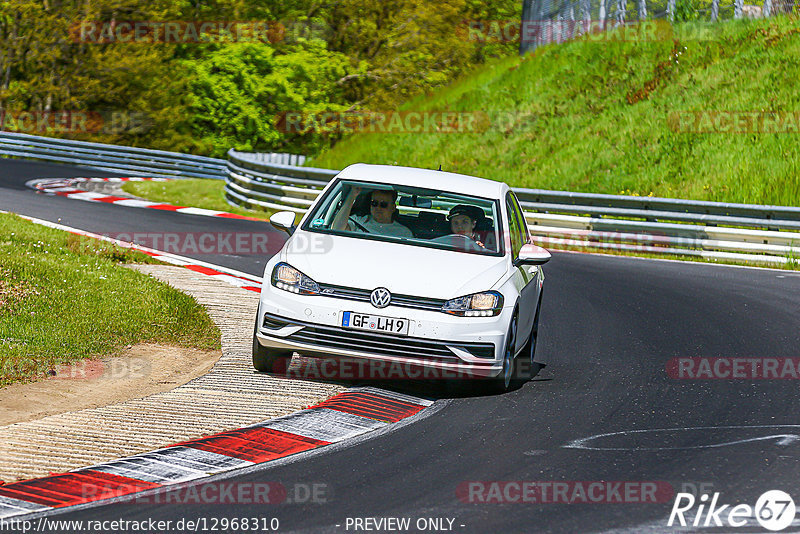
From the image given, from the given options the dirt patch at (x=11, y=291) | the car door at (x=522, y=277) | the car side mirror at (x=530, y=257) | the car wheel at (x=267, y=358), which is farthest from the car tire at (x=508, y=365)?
the dirt patch at (x=11, y=291)

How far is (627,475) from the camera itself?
21.5ft

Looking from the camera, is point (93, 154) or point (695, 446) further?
point (93, 154)

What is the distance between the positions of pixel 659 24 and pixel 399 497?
2903 cm

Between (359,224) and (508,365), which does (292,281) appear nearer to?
(359,224)

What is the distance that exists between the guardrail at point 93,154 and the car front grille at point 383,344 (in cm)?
2617

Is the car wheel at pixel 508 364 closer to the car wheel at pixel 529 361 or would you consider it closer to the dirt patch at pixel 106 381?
the car wheel at pixel 529 361

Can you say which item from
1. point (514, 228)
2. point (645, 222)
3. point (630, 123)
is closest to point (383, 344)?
point (514, 228)

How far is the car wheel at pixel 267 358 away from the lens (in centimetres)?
880

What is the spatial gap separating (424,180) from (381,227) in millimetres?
678

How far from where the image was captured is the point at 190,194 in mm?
27500

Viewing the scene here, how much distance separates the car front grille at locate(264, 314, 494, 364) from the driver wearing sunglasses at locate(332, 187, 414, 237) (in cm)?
→ 138

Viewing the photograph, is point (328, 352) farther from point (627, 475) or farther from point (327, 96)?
point (327, 96)

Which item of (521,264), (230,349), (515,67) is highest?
(515,67)

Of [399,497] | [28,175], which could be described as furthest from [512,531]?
[28,175]
